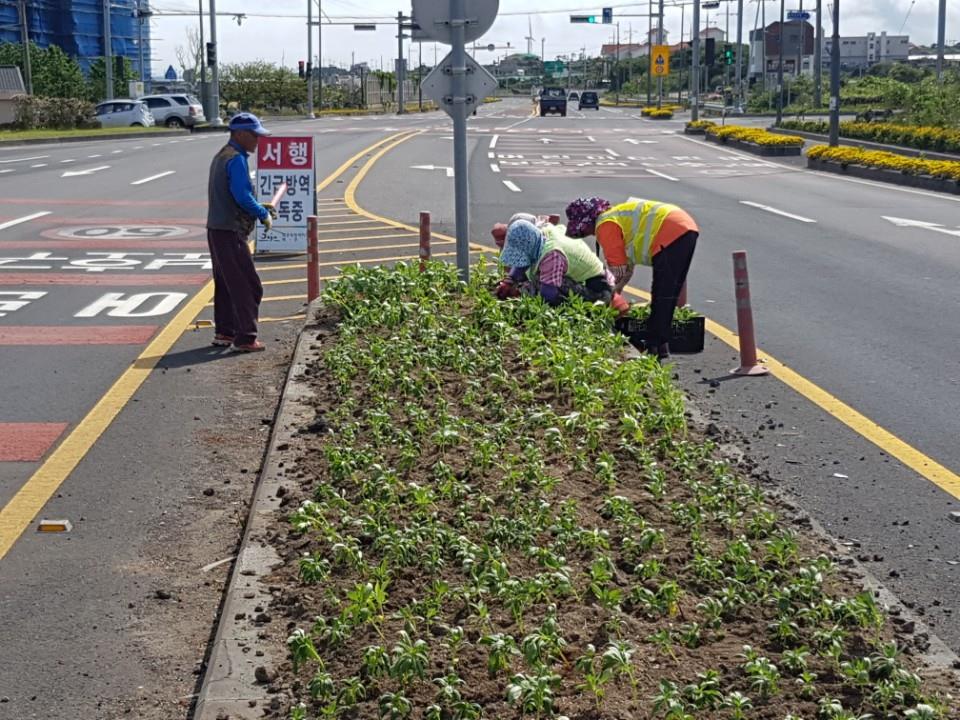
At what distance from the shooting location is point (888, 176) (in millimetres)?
29234

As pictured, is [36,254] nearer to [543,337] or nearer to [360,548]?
[543,337]

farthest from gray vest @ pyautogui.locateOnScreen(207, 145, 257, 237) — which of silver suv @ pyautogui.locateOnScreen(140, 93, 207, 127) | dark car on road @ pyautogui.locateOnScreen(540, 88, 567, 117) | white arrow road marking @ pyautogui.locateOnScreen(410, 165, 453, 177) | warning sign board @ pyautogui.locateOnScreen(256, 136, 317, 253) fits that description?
dark car on road @ pyautogui.locateOnScreen(540, 88, 567, 117)

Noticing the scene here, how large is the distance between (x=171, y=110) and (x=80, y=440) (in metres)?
54.1

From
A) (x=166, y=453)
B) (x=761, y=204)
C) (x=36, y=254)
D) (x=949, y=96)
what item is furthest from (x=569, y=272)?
(x=949, y=96)

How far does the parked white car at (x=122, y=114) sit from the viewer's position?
180 ft

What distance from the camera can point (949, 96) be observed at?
39031 millimetres

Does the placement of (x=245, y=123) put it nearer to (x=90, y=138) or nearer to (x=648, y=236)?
(x=648, y=236)

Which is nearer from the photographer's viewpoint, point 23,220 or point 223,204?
point 223,204

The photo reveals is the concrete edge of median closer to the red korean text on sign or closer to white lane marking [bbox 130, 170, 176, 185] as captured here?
the red korean text on sign

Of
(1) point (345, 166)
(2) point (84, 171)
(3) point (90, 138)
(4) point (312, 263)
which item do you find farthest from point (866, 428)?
(3) point (90, 138)

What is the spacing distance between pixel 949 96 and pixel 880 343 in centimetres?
3133

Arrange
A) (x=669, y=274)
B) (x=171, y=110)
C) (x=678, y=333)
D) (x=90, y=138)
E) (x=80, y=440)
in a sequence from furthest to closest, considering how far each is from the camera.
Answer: (x=171, y=110) → (x=90, y=138) → (x=678, y=333) → (x=669, y=274) → (x=80, y=440)

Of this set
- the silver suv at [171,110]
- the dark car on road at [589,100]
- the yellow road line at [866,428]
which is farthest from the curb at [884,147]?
the dark car on road at [589,100]

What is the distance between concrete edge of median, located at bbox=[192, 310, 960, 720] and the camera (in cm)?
405
